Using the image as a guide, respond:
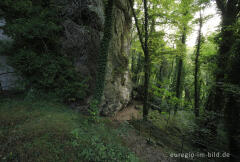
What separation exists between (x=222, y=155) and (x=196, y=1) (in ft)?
35.3

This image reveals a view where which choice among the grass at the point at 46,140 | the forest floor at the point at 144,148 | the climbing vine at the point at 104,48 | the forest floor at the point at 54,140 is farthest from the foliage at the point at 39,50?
the forest floor at the point at 144,148

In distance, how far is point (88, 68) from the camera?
7.27 m

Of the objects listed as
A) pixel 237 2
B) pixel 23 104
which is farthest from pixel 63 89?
pixel 237 2

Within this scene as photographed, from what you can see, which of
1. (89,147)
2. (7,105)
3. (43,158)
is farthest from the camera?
(7,105)

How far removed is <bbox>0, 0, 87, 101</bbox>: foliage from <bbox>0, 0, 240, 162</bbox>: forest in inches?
2.2

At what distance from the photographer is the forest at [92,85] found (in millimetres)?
3509

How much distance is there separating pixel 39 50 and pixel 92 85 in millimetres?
4678

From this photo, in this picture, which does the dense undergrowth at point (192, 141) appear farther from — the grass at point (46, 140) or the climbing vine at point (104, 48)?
the climbing vine at point (104, 48)

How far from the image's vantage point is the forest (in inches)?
138

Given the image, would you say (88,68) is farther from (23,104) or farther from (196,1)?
(196,1)

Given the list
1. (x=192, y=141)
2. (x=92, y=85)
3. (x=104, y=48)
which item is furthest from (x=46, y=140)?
(x=192, y=141)

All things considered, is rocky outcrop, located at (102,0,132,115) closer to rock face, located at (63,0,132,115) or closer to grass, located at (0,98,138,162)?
rock face, located at (63,0,132,115)

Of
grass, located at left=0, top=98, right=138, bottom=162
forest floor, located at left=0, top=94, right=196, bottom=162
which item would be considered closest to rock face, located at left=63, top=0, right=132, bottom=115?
forest floor, located at left=0, top=94, right=196, bottom=162

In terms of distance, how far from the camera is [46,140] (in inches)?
127
